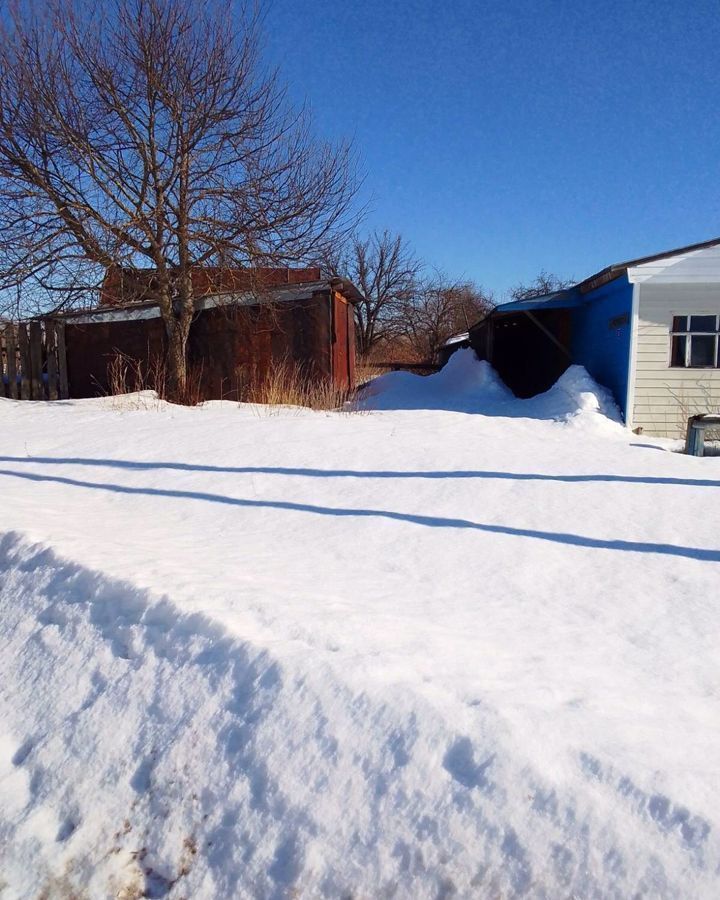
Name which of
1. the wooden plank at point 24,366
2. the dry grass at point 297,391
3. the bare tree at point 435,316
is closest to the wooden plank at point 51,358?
the wooden plank at point 24,366

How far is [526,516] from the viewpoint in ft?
15.1

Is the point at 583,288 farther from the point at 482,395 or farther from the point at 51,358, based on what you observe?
the point at 51,358

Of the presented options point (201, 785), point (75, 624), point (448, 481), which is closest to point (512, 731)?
point (201, 785)

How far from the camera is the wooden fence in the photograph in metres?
13.5

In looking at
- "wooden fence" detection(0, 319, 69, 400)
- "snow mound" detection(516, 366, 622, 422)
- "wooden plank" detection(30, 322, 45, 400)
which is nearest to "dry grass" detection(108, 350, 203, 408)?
"wooden fence" detection(0, 319, 69, 400)

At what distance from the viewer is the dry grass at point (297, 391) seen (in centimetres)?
1091

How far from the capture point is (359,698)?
2.13 metres

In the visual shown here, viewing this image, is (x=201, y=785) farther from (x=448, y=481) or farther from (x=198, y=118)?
(x=198, y=118)

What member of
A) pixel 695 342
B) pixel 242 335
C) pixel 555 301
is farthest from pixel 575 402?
pixel 242 335

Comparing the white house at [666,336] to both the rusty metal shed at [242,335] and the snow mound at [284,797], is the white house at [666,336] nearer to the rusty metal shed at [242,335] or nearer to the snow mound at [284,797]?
the rusty metal shed at [242,335]

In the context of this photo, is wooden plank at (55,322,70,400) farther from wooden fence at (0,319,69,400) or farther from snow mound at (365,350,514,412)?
snow mound at (365,350,514,412)

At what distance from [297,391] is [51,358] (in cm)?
621

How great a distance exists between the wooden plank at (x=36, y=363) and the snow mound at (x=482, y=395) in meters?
7.31

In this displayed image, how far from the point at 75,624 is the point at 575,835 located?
223 cm
